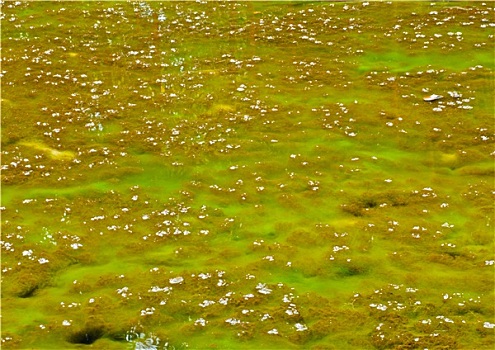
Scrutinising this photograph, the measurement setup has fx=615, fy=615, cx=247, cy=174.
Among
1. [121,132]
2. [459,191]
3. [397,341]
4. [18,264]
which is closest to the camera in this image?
[397,341]

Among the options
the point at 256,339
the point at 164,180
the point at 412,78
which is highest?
the point at 412,78

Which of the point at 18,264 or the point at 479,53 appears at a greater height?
the point at 479,53

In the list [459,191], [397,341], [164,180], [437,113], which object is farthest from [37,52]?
[397,341]

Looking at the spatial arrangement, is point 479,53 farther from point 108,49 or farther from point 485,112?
point 108,49

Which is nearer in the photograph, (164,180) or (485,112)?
(164,180)

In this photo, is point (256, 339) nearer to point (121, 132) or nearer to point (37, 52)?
point (121, 132)

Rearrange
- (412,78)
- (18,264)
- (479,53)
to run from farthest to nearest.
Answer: (479,53), (412,78), (18,264)
